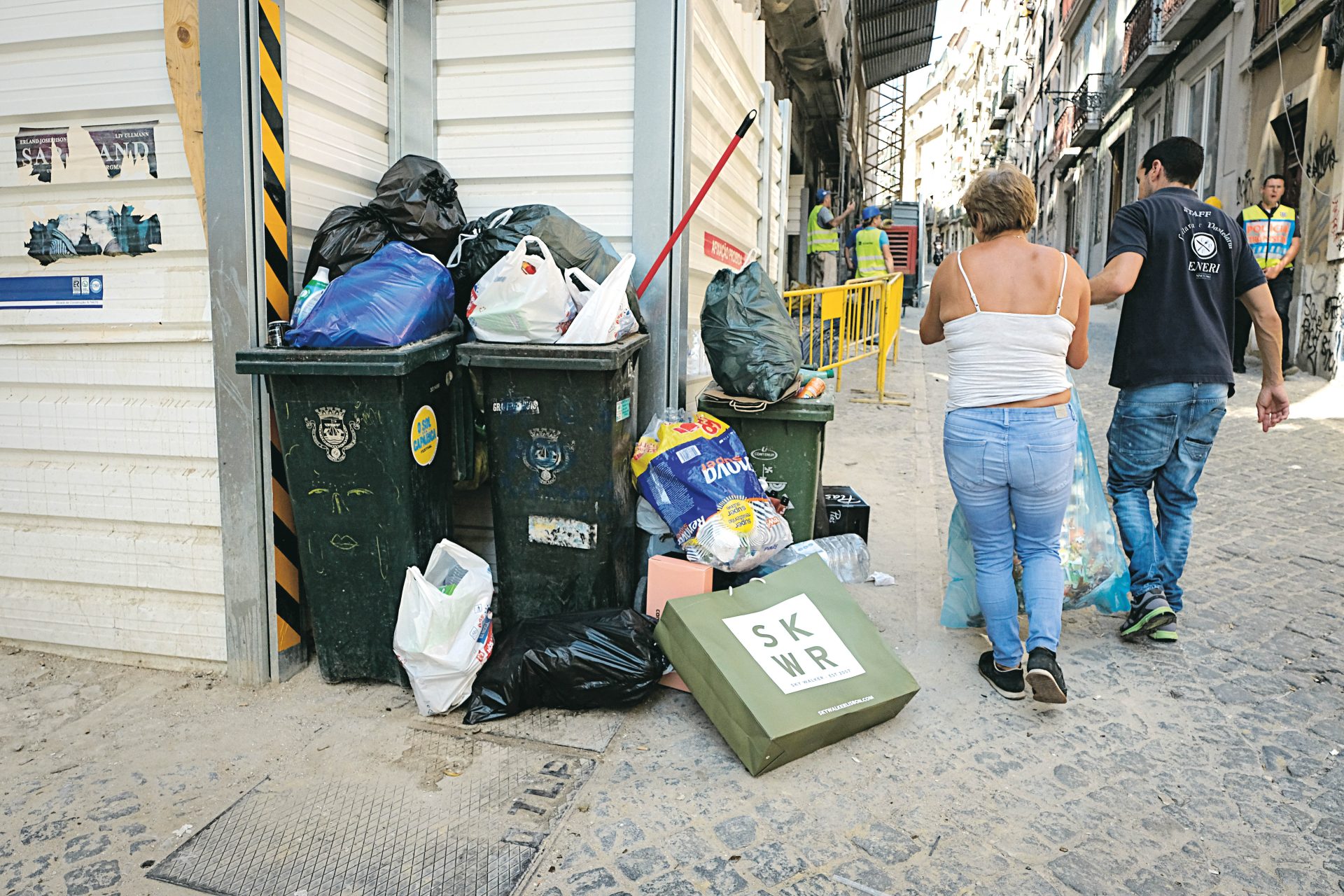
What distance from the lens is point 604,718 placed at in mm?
2877

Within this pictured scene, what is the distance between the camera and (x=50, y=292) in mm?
3303

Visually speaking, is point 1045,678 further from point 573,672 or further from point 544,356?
point 544,356

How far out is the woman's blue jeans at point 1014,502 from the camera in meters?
2.96

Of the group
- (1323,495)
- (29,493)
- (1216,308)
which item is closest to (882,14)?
(1323,495)

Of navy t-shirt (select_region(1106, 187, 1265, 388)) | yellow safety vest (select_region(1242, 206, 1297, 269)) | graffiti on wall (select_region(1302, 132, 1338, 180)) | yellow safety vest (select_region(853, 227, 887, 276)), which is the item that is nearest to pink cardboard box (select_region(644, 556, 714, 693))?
navy t-shirt (select_region(1106, 187, 1265, 388))

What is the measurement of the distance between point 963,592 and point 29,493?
346cm

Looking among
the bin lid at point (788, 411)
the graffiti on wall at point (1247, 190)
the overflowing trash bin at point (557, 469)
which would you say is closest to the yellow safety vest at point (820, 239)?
the graffiti on wall at point (1247, 190)

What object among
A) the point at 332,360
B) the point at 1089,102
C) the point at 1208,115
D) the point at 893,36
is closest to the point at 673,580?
the point at 332,360

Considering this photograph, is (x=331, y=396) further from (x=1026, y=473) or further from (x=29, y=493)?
(x=1026, y=473)

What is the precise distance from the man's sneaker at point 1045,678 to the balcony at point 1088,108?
24.2 meters

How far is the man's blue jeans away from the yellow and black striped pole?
9.87 feet

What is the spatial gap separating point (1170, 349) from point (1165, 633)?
1.04 m

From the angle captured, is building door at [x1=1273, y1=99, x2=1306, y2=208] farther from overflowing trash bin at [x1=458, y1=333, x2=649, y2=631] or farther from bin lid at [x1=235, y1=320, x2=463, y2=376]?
bin lid at [x1=235, y1=320, x2=463, y2=376]

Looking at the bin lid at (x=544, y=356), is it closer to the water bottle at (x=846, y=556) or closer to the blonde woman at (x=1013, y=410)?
the blonde woman at (x=1013, y=410)
